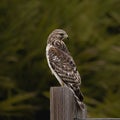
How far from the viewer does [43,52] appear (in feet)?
44.7

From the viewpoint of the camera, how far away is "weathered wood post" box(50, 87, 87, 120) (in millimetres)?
6625

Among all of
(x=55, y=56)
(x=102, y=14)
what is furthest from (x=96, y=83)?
(x=55, y=56)

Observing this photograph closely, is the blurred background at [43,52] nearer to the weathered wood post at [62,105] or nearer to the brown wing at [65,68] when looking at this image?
the brown wing at [65,68]

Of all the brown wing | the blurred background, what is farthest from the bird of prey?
the blurred background

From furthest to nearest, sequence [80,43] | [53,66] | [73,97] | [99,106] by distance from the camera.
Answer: [80,43], [99,106], [53,66], [73,97]

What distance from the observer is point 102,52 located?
13.7 metres

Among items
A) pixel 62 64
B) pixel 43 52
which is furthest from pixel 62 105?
pixel 43 52

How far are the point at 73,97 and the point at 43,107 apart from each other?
689cm

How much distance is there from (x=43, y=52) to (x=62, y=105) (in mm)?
7004

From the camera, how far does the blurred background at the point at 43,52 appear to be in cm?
1346

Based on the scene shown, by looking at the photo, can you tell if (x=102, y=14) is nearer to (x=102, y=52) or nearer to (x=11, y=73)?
(x=102, y=52)

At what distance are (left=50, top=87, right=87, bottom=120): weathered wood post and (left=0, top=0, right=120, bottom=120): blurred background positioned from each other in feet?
21.1

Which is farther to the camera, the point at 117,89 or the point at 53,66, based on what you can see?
the point at 117,89

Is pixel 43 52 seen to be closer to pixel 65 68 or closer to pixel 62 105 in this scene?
pixel 65 68
